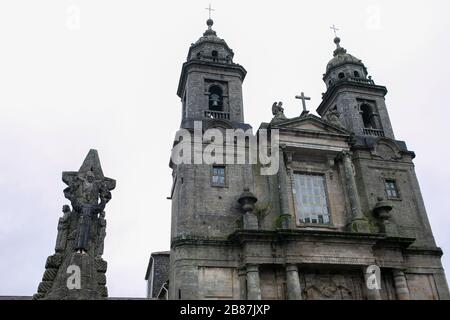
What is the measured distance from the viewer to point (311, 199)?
19516 millimetres

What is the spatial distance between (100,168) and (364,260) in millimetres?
12465

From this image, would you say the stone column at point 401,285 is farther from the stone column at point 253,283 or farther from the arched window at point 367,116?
the arched window at point 367,116

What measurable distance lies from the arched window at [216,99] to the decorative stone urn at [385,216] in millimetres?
8865

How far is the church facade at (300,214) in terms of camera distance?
54.7 feet

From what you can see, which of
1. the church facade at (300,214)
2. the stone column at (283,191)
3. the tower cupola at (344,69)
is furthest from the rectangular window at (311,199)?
the tower cupola at (344,69)

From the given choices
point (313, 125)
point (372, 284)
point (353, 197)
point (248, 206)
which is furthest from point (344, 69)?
point (372, 284)

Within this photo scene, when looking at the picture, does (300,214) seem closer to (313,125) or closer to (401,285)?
(313,125)

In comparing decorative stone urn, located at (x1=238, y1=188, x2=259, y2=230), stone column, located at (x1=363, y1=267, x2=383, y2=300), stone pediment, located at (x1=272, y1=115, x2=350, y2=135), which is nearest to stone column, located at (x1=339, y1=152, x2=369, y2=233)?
stone pediment, located at (x1=272, y1=115, x2=350, y2=135)

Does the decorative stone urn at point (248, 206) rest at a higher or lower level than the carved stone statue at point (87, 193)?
higher

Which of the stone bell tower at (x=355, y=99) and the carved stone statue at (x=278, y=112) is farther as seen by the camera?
the stone bell tower at (x=355, y=99)

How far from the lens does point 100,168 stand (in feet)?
27.3

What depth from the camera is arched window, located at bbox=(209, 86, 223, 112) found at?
22156mm
